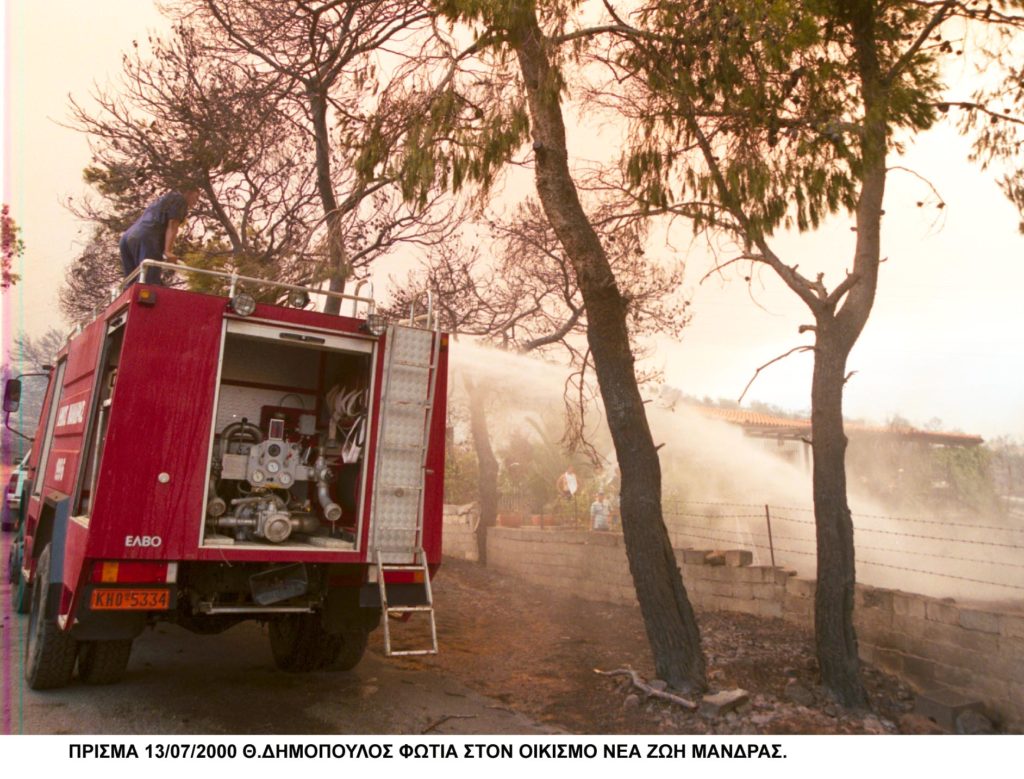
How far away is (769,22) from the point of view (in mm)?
6020

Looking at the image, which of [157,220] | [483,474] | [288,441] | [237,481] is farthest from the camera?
[483,474]

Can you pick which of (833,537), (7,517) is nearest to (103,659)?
(833,537)

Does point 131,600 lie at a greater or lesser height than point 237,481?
lesser

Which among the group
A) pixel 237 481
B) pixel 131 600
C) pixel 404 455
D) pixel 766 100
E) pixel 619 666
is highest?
pixel 766 100

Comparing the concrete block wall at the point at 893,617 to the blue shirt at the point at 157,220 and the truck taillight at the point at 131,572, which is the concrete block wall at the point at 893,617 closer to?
the truck taillight at the point at 131,572

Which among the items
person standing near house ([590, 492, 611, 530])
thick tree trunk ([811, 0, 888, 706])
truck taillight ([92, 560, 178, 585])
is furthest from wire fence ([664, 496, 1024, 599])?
truck taillight ([92, 560, 178, 585])

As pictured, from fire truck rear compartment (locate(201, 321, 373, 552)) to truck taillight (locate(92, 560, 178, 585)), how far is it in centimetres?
27

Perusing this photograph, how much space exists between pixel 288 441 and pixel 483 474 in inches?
306

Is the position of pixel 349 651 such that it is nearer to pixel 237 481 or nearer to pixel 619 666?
pixel 237 481

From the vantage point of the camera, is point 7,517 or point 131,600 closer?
point 131,600

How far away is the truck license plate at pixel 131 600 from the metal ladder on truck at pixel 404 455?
1340mm

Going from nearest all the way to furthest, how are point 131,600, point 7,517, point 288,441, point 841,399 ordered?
point 131,600 → point 288,441 → point 841,399 → point 7,517

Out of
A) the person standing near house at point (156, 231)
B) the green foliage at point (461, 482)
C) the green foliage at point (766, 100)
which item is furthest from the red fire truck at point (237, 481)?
the green foliage at point (461, 482)

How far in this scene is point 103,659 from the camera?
18.8ft
